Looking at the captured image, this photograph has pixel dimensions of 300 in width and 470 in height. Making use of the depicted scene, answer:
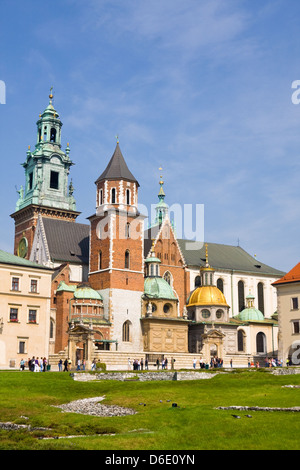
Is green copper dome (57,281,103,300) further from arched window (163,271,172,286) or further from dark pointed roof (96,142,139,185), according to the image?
arched window (163,271,172,286)

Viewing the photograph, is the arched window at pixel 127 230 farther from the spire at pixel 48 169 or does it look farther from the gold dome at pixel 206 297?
the spire at pixel 48 169

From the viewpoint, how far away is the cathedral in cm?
6638

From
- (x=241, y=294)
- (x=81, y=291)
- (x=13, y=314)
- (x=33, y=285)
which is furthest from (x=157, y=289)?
(x=13, y=314)

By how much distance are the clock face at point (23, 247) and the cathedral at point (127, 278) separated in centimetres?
28

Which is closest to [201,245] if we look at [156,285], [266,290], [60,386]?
[266,290]

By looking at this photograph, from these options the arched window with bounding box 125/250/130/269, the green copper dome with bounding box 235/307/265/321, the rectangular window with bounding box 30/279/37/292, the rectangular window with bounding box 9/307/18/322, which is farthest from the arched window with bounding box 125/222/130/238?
the green copper dome with bounding box 235/307/265/321

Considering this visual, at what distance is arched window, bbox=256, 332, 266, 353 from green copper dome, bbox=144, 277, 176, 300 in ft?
52.3

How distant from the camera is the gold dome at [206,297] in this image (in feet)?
254

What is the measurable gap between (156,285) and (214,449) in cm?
5811

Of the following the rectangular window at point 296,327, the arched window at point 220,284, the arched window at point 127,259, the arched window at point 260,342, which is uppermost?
the arched window at point 127,259

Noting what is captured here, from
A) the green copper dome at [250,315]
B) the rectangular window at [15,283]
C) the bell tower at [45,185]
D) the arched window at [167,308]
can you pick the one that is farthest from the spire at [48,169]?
the rectangular window at [15,283]

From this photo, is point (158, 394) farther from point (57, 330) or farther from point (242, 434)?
point (57, 330)

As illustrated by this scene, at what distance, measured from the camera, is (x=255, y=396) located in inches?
1033

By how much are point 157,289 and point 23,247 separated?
22.8m
